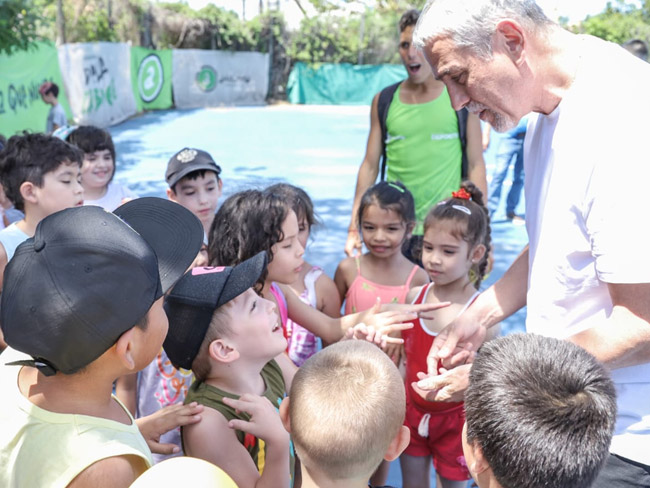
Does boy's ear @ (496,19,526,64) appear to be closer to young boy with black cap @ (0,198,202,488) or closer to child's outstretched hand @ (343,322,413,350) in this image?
child's outstretched hand @ (343,322,413,350)

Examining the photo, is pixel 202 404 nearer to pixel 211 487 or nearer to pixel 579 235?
pixel 211 487

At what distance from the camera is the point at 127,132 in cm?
1616

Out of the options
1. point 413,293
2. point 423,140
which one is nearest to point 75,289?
point 413,293

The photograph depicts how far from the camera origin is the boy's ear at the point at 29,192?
3.12 metres

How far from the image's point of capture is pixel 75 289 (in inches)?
51.0

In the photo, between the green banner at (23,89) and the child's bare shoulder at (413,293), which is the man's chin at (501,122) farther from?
the green banner at (23,89)

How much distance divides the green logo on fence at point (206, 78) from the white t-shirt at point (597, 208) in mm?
23586

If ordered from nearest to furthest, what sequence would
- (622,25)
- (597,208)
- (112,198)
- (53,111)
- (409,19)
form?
(597,208) → (409,19) → (112,198) → (53,111) → (622,25)

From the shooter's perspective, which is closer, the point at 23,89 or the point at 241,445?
the point at 241,445

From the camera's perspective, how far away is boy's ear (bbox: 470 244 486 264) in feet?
10.1

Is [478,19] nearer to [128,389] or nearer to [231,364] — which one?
[231,364]

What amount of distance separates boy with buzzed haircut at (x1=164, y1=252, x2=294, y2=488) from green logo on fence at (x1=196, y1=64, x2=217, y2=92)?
2332 centimetres

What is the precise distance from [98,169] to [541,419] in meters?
3.70

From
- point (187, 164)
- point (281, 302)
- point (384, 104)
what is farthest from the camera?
point (384, 104)
